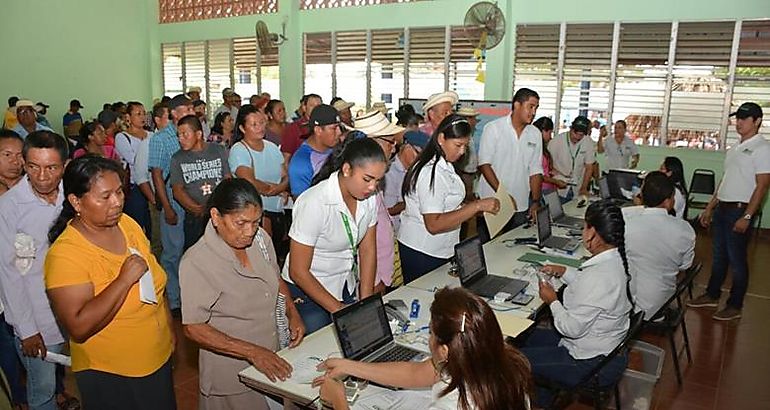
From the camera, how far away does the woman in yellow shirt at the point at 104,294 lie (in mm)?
1813

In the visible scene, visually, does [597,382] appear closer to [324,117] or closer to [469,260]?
[469,260]

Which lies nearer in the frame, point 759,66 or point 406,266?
point 406,266

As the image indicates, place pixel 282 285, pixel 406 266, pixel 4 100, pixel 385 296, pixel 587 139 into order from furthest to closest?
1. pixel 4 100
2. pixel 587 139
3. pixel 406 266
4. pixel 385 296
5. pixel 282 285

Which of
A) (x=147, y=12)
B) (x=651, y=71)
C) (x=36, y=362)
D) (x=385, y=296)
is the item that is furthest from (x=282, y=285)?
(x=147, y=12)

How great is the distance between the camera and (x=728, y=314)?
4812 millimetres

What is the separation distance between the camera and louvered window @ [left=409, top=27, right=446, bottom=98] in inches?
383

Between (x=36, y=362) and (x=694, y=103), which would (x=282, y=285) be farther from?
(x=694, y=103)

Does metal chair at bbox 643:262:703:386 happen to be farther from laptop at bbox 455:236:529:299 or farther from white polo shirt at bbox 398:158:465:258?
white polo shirt at bbox 398:158:465:258

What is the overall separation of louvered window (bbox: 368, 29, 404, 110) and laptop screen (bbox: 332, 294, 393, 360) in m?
8.31

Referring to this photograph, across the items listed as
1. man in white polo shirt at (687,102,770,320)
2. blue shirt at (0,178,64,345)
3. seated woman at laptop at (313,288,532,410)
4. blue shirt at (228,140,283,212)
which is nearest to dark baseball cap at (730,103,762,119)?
man in white polo shirt at (687,102,770,320)

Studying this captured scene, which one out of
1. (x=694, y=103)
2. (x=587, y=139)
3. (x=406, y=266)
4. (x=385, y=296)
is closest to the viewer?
(x=385, y=296)

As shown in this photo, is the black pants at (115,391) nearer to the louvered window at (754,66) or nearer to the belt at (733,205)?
the belt at (733,205)

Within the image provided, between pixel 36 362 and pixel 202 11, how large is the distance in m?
11.6

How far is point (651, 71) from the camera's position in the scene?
27.4ft
